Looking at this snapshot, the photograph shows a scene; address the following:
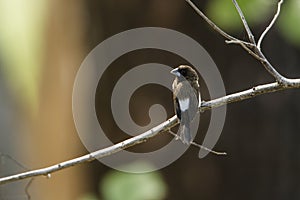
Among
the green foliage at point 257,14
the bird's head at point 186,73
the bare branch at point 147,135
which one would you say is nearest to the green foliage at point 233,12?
the green foliage at point 257,14

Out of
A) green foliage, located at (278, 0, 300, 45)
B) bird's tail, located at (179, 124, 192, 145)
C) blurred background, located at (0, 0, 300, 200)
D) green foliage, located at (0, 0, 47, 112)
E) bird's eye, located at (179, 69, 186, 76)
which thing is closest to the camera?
bird's tail, located at (179, 124, 192, 145)

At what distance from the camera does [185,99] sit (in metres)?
1.02

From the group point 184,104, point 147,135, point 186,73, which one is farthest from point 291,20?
point 147,135

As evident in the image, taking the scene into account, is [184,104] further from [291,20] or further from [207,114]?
[207,114]

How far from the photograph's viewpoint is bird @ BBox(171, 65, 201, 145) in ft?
3.09

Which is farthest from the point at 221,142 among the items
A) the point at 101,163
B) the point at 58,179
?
the point at 58,179

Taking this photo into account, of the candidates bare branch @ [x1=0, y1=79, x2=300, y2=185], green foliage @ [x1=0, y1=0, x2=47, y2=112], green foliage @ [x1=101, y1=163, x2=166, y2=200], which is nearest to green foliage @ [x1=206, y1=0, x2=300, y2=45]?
green foliage @ [x1=101, y1=163, x2=166, y2=200]

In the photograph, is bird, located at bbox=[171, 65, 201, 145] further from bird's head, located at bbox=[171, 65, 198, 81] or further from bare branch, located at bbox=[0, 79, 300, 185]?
bare branch, located at bbox=[0, 79, 300, 185]

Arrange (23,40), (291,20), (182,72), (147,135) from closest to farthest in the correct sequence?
(147,135) < (182,72) < (291,20) < (23,40)

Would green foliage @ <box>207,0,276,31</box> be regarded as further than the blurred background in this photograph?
No

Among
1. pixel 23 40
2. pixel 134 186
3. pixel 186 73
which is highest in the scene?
pixel 23 40

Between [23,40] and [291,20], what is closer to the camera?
[291,20]

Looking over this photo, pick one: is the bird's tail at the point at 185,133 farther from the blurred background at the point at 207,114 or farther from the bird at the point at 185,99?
the blurred background at the point at 207,114

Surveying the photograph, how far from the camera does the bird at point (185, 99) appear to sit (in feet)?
3.09
